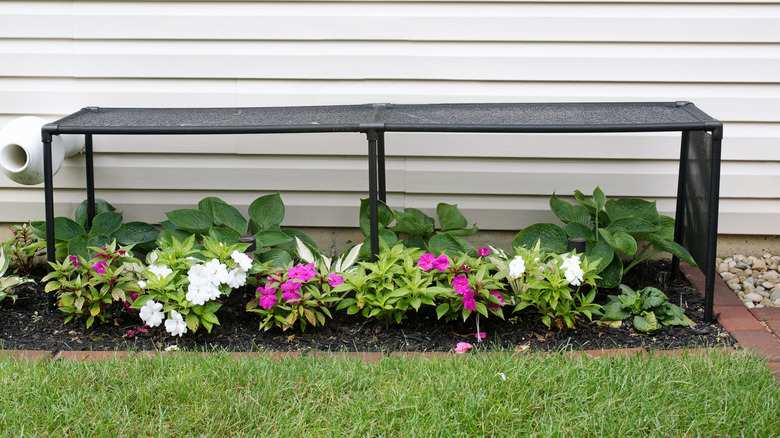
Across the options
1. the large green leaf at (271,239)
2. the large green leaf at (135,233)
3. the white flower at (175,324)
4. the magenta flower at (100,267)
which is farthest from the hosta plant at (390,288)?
the large green leaf at (135,233)

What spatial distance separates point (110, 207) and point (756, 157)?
297 centimetres

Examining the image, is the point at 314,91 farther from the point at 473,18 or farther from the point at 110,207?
the point at 110,207

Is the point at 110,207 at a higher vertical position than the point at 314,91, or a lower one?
lower

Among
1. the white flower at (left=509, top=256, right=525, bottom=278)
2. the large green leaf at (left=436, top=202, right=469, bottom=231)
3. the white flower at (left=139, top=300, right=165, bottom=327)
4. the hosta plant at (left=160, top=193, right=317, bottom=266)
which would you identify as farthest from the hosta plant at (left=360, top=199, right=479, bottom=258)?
the white flower at (left=139, top=300, right=165, bottom=327)

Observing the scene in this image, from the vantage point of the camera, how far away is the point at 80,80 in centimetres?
336

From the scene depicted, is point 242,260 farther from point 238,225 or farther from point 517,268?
point 517,268

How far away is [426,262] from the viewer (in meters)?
2.79

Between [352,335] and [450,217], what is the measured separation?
0.79 metres

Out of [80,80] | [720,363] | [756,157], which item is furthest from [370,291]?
[756,157]

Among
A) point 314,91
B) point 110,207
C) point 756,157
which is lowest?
point 110,207

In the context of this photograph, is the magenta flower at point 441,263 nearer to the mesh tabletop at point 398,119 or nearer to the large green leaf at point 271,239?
the mesh tabletop at point 398,119

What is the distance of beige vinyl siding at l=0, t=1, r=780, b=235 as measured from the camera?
325cm

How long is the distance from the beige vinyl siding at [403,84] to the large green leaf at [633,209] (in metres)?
0.22

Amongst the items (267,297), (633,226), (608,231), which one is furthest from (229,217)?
(633,226)
